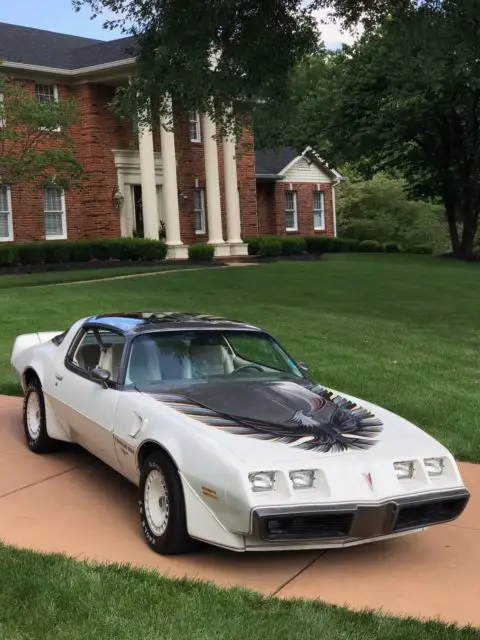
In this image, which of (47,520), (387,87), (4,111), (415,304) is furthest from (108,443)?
(387,87)

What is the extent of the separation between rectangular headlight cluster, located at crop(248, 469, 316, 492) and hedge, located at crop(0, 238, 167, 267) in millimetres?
20934

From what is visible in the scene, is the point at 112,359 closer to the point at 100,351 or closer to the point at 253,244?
the point at 100,351

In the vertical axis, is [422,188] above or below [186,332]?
above

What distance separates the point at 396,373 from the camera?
30.2ft

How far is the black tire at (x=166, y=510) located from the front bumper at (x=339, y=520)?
51cm

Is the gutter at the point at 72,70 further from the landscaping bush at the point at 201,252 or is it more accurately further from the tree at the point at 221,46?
the tree at the point at 221,46

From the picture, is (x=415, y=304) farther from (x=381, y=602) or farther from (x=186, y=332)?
(x=381, y=602)

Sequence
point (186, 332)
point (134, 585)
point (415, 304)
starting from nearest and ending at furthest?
point (134, 585) < point (186, 332) < point (415, 304)

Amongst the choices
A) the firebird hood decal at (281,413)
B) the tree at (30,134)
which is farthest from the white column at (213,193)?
the firebird hood decal at (281,413)

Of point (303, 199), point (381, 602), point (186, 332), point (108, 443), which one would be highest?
point (303, 199)

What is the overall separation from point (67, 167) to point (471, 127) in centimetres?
1830

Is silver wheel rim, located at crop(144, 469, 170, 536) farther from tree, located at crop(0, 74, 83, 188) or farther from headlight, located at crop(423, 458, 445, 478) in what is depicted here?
tree, located at crop(0, 74, 83, 188)

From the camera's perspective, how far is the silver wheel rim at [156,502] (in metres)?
4.41

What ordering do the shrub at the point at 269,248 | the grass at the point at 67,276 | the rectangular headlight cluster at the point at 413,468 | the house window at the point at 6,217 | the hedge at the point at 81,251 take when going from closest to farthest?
the rectangular headlight cluster at the point at 413,468
the grass at the point at 67,276
the hedge at the point at 81,251
the house window at the point at 6,217
the shrub at the point at 269,248
